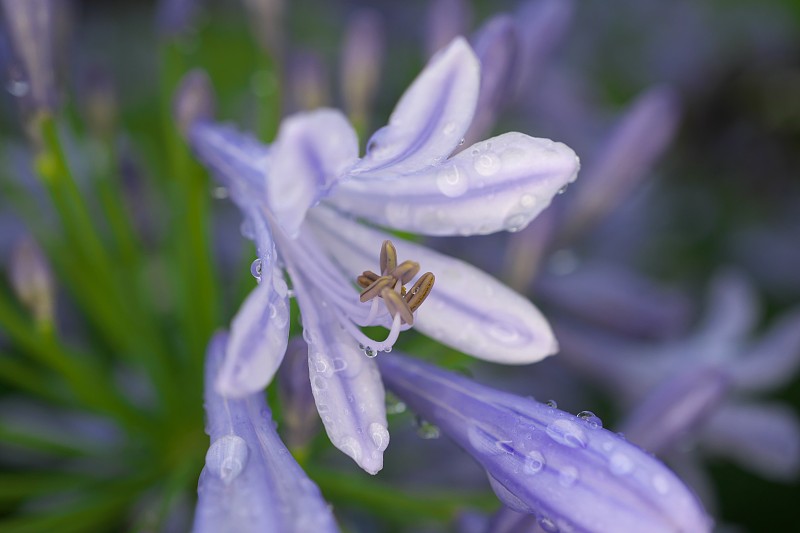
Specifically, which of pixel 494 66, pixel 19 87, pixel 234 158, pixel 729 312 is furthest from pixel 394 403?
pixel 729 312

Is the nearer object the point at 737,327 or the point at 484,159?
the point at 484,159

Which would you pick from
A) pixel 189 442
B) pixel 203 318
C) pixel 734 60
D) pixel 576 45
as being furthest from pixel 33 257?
pixel 576 45

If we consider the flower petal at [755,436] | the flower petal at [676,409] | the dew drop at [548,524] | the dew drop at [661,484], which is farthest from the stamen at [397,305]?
the flower petal at [755,436]

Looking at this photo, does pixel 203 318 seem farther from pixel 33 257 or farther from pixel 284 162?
pixel 284 162

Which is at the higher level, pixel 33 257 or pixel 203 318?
pixel 33 257

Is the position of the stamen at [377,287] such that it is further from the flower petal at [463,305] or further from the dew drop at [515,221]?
the dew drop at [515,221]

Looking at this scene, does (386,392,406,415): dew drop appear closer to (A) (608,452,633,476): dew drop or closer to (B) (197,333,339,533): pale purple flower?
(B) (197,333,339,533): pale purple flower

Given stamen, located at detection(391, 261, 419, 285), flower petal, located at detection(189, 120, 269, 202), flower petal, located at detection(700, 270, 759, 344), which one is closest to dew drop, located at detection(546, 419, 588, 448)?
stamen, located at detection(391, 261, 419, 285)
